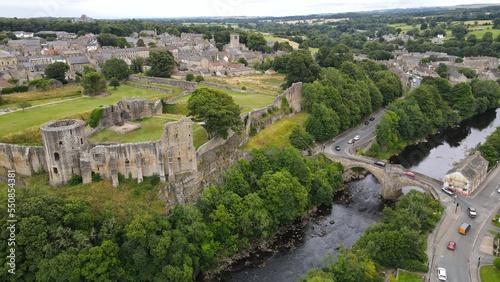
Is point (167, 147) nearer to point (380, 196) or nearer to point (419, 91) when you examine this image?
point (380, 196)

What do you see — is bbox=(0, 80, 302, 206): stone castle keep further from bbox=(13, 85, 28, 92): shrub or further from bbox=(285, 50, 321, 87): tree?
bbox=(285, 50, 321, 87): tree

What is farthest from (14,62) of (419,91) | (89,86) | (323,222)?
(419,91)

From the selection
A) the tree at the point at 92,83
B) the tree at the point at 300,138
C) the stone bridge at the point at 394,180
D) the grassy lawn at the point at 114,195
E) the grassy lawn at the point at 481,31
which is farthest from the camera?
the grassy lawn at the point at 481,31

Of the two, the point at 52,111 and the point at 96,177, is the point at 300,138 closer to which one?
the point at 96,177

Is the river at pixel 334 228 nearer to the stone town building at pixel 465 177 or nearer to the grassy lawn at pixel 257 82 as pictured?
the stone town building at pixel 465 177

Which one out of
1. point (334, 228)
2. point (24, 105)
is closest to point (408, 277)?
point (334, 228)

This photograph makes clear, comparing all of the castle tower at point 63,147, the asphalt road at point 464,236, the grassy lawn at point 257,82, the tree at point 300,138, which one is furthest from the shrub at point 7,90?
the asphalt road at point 464,236

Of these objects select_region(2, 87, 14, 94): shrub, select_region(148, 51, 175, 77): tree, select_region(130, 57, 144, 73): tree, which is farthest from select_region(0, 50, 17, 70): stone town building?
select_region(148, 51, 175, 77): tree
